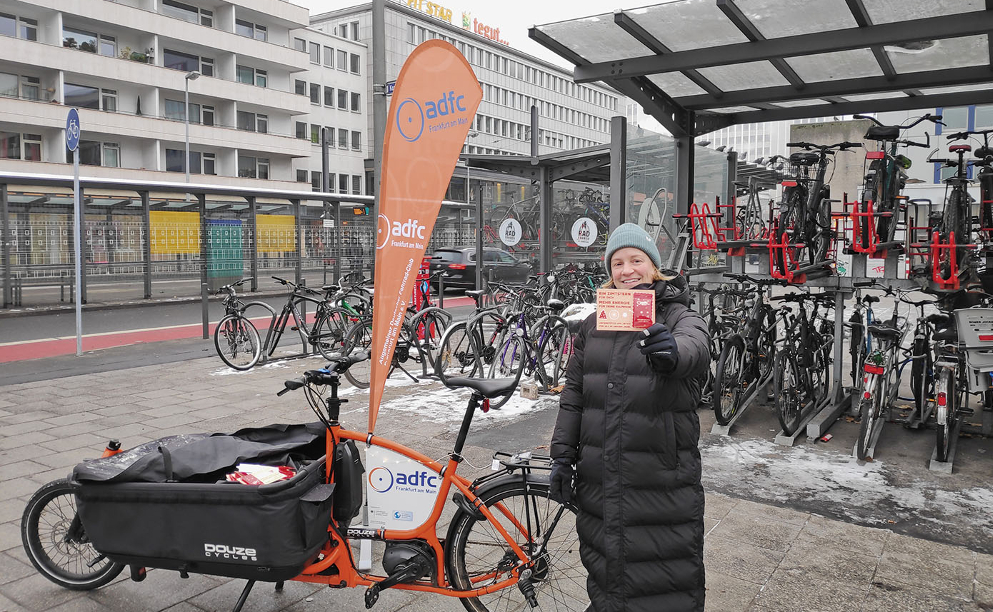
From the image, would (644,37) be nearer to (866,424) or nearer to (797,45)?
(797,45)

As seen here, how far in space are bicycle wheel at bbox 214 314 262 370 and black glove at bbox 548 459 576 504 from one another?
24.2 ft

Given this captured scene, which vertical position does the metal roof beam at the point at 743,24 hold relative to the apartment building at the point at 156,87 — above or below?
below

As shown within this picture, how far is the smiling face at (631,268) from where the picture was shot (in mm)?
2676

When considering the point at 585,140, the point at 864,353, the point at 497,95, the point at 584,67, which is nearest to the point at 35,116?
the point at 584,67

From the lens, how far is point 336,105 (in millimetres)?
56312

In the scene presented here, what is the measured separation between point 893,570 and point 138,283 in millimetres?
16962

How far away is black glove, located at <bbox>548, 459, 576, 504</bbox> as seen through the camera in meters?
→ 2.59

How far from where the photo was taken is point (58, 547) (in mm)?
3500

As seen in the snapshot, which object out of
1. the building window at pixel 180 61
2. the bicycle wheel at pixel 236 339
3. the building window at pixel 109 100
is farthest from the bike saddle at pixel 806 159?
the building window at pixel 180 61

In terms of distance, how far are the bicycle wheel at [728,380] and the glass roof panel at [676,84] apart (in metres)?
2.72

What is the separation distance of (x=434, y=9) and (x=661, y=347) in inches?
2823

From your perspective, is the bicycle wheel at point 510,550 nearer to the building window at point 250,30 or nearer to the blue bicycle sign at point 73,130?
the blue bicycle sign at point 73,130

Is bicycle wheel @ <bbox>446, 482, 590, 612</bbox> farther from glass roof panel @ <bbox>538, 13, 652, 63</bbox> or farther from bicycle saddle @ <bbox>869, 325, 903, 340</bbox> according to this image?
glass roof panel @ <bbox>538, 13, 652, 63</bbox>

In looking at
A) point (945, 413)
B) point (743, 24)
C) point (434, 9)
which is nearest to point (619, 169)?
point (743, 24)
